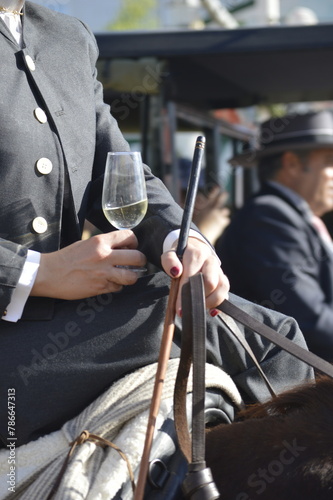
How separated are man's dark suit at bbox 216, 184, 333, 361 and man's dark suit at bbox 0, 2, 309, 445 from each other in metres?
1.95

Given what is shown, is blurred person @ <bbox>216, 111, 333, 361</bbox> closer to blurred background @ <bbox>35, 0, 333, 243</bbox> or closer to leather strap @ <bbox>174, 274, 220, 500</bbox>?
blurred background @ <bbox>35, 0, 333, 243</bbox>

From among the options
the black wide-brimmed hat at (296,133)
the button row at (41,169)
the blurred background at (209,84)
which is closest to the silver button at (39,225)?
the button row at (41,169)

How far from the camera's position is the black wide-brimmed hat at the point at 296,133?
4.57 meters

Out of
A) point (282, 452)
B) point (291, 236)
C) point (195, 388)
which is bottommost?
point (282, 452)

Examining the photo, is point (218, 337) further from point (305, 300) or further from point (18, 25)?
point (305, 300)

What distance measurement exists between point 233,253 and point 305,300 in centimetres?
43

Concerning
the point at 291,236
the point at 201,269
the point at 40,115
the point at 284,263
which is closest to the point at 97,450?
the point at 201,269

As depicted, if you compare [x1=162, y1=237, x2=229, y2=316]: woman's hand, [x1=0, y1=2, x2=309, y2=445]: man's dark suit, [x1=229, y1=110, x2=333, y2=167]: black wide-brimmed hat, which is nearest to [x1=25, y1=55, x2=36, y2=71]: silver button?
[x1=0, y1=2, x2=309, y2=445]: man's dark suit

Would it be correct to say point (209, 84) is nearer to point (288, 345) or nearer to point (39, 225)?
point (39, 225)

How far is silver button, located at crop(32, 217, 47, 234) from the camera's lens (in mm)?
1768

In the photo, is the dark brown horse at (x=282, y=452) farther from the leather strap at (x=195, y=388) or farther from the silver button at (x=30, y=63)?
the silver button at (x=30, y=63)

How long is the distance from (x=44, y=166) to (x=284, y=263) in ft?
7.60

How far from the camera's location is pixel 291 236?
404 centimetres

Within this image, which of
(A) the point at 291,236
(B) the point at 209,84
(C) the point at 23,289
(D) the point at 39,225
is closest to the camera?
(C) the point at 23,289
